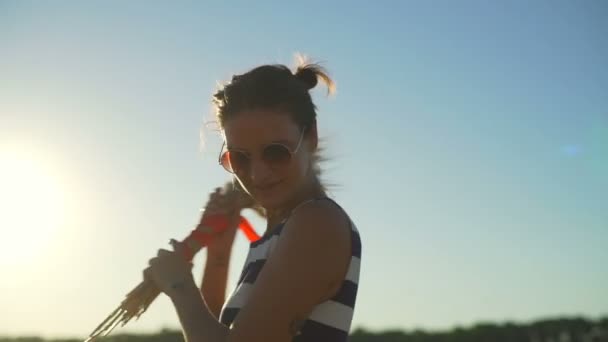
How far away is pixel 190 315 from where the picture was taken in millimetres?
2715

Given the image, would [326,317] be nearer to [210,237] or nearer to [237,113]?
[237,113]

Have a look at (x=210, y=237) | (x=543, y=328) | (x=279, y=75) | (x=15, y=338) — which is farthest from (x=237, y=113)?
(x=543, y=328)

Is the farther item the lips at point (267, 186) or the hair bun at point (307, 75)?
the hair bun at point (307, 75)

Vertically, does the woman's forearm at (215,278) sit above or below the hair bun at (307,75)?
below

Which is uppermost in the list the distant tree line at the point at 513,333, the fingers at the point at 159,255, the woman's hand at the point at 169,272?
the distant tree line at the point at 513,333

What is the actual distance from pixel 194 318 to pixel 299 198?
Answer: 73cm

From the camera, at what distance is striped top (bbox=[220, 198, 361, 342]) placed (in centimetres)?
270

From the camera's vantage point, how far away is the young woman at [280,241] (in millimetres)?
2547

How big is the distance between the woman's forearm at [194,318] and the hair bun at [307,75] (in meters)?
1.16

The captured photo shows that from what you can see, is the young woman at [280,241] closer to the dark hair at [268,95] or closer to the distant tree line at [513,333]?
the dark hair at [268,95]

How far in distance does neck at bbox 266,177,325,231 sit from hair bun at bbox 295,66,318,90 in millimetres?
517

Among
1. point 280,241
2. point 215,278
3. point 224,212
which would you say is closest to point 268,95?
point 280,241

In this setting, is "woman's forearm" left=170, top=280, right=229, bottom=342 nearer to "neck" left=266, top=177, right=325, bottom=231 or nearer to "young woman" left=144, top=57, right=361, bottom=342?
"young woman" left=144, top=57, right=361, bottom=342

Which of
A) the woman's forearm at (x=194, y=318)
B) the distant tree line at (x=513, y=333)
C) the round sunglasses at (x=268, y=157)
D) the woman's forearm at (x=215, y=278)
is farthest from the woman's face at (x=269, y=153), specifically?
the distant tree line at (x=513, y=333)
